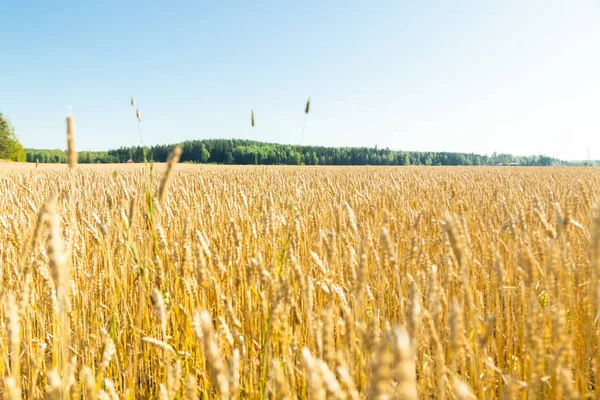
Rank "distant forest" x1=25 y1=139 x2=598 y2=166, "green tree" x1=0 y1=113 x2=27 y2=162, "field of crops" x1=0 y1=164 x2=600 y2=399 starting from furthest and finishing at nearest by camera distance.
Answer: "distant forest" x1=25 y1=139 x2=598 y2=166 < "green tree" x1=0 y1=113 x2=27 y2=162 < "field of crops" x1=0 y1=164 x2=600 y2=399

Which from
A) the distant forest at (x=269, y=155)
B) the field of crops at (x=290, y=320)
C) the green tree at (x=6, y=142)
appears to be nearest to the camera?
the field of crops at (x=290, y=320)

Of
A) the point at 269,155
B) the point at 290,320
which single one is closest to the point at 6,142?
the point at 269,155

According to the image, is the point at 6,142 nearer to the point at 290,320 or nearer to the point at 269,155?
the point at 269,155

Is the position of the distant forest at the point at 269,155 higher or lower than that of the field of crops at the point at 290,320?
higher

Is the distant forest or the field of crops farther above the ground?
the distant forest

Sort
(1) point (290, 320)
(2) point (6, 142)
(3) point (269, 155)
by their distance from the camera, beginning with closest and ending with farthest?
(1) point (290, 320)
(2) point (6, 142)
(3) point (269, 155)

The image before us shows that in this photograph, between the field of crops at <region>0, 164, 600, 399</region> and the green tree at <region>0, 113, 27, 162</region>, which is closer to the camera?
the field of crops at <region>0, 164, 600, 399</region>

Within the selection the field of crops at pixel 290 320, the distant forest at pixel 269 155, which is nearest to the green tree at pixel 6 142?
the distant forest at pixel 269 155

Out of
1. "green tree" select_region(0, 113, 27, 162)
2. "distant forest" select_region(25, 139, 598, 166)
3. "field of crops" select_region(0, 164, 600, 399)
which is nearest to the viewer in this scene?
"field of crops" select_region(0, 164, 600, 399)

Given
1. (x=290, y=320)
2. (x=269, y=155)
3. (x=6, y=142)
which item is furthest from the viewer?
(x=269, y=155)

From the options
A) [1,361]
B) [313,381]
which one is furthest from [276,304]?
[1,361]

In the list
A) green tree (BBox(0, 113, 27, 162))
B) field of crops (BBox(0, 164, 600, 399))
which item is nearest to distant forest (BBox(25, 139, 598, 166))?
green tree (BBox(0, 113, 27, 162))

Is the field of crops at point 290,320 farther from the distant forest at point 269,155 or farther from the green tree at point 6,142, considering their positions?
the distant forest at point 269,155

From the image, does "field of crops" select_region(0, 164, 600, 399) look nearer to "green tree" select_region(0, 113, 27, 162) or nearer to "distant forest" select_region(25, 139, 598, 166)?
"green tree" select_region(0, 113, 27, 162)
